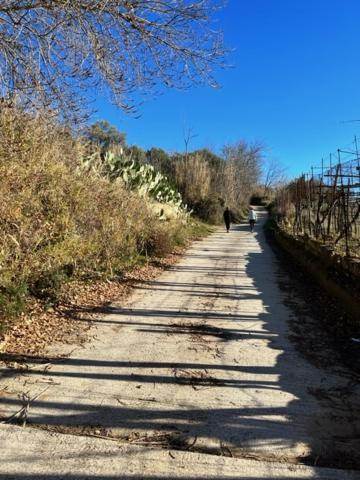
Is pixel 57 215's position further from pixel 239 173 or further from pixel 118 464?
pixel 239 173

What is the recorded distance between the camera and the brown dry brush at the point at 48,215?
20.2 ft

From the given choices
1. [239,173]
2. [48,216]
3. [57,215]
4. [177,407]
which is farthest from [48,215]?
[239,173]

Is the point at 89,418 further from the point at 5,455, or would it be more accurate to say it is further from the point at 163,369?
the point at 163,369

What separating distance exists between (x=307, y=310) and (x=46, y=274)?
14.7ft

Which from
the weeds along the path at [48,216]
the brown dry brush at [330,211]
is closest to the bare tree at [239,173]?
the brown dry brush at [330,211]

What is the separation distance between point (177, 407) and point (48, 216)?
14.9ft

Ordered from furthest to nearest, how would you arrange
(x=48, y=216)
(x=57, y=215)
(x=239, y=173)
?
(x=239, y=173)
(x=57, y=215)
(x=48, y=216)

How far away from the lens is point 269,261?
15.0 meters

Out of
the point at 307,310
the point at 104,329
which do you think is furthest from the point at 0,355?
the point at 307,310

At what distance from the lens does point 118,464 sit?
302 centimetres

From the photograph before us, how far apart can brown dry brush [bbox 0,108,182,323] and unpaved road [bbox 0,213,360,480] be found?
50.1 inches

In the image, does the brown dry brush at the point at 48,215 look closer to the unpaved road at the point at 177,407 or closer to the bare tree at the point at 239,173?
the unpaved road at the point at 177,407

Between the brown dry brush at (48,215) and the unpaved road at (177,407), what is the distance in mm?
1271

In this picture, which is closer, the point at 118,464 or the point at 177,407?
the point at 118,464
